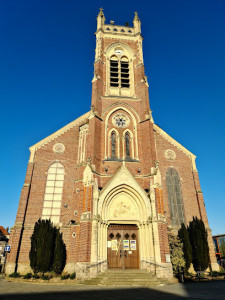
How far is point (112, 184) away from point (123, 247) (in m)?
5.34

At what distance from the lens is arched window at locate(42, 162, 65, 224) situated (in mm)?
21406

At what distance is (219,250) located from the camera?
204 ft

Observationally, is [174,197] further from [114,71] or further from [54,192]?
[114,71]

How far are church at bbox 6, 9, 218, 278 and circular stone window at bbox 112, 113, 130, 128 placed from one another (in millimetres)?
113

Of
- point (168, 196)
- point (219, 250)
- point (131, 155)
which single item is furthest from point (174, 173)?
point (219, 250)

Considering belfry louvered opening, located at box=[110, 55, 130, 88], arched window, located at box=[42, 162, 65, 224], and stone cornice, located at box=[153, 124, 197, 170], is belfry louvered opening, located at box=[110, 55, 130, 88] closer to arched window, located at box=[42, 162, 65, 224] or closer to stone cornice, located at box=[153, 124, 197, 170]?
stone cornice, located at box=[153, 124, 197, 170]

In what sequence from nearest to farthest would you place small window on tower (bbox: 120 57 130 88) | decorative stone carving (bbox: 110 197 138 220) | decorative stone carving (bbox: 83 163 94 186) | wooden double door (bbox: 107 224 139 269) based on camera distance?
wooden double door (bbox: 107 224 139 269)
decorative stone carving (bbox: 83 163 94 186)
decorative stone carving (bbox: 110 197 138 220)
small window on tower (bbox: 120 57 130 88)

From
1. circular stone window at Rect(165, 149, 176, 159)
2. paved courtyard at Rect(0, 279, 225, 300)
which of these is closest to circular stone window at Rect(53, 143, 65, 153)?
circular stone window at Rect(165, 149, 176, 159)

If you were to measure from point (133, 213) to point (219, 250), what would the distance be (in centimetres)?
5549

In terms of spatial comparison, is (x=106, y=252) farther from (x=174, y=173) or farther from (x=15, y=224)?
(x=174, y=173)

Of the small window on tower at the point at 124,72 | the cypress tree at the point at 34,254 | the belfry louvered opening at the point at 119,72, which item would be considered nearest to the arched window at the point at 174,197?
the small window on tower at the point at 124,72

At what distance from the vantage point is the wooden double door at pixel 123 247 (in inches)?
715

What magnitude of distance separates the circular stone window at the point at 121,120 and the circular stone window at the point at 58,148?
6.33 meters

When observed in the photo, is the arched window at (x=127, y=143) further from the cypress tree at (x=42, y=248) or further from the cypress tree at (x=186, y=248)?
A: the cypress tree at (x=42, y=248)
